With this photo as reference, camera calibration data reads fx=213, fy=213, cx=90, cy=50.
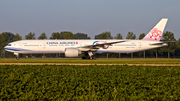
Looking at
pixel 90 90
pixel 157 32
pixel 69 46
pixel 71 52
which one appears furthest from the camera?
pixel 157 32

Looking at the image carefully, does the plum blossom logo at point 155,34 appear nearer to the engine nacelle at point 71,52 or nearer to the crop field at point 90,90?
the engine nacelle at point 71,52

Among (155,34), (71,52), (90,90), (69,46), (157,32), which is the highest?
(157,32)

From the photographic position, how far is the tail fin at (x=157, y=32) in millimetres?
44781

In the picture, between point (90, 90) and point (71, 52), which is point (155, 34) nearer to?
point (71, 52)

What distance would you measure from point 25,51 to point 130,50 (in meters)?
20.4

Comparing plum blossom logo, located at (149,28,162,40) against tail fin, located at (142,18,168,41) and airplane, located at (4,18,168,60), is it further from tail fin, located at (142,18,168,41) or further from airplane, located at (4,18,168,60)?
airplane, located at (4,18,168,60)

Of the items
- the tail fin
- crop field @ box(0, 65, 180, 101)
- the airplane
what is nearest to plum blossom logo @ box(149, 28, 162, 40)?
the tail fin

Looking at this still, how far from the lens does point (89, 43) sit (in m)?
41.1

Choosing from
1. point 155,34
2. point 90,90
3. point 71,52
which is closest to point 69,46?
point 71,52

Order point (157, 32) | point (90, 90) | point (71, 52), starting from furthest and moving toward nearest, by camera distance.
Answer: point (157, 32), point (71, 52), point (90, 90)

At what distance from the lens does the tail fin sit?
44.8 metres

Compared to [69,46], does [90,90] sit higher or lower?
lower

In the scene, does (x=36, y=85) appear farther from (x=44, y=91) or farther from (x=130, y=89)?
(x=130, y=89)

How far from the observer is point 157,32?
147 ft
